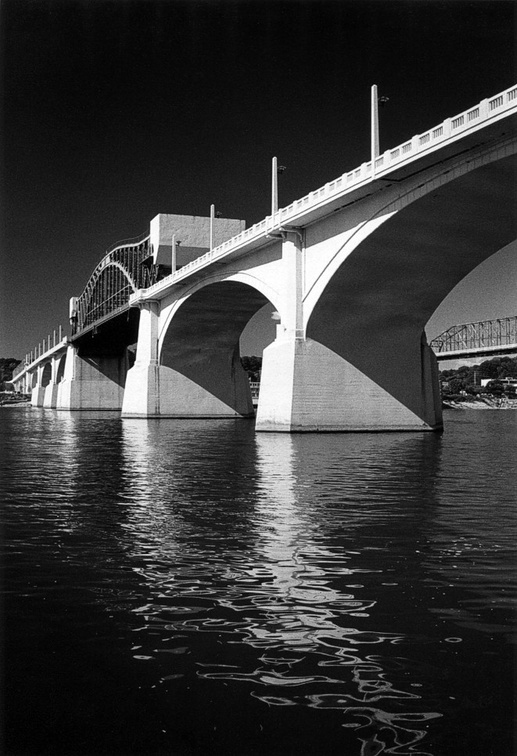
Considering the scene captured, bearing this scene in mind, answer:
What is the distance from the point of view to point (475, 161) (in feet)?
91.2

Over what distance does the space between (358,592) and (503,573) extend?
212cm

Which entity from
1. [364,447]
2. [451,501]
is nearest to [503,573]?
[451,501]

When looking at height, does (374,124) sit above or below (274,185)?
below

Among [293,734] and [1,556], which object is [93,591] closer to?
[1,556]

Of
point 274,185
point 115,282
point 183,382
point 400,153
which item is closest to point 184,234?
point 183,382

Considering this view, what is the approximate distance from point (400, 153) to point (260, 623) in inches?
1040

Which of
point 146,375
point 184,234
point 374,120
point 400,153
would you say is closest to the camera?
point 400,153

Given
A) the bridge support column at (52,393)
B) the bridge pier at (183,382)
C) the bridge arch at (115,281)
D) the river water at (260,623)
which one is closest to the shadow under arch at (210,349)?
the bridge pier at (183,382)

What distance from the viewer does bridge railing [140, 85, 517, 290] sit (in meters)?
25.0

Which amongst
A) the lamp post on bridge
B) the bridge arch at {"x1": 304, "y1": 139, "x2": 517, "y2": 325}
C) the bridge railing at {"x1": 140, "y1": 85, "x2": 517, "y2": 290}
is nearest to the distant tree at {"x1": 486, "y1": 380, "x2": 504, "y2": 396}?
the bridge railing at {"x1": 140, "y1": 85, "x2": 517, "y2": 290}

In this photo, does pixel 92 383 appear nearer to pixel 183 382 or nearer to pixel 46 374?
pixel 183 382

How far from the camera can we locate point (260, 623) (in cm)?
720

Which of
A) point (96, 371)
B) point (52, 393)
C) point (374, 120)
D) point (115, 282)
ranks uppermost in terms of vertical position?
point (115, 282)

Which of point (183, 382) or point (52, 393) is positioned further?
point (52, 393)
